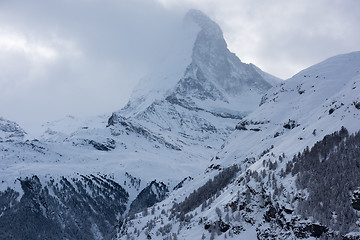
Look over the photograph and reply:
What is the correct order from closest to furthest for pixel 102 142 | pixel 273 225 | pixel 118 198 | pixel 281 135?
pixel 273 225 < pixel 281 135 < pixel 118 198 < pixel 102 142

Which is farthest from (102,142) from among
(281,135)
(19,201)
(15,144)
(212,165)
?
(281,135)

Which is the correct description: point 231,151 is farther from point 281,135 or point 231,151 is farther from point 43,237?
point 43,237

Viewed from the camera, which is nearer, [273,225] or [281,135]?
[273,225]

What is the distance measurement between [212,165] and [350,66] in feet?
88.7

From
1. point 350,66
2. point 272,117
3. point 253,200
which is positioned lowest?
point 253,200

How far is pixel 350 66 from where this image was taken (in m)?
59.0

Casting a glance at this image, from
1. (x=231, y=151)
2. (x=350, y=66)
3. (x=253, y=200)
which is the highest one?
(x=350, y=66)

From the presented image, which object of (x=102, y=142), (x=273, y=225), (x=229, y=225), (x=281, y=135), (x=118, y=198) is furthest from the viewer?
(x=102, y=142)

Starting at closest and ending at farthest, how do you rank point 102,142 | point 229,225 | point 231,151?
point 229,225
point 231,151
point 102,142

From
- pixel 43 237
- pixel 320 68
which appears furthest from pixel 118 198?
pixel 320 68

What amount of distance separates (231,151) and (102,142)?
392ft

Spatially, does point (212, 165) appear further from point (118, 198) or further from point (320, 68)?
point (118, 198)

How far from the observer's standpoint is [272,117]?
2194 inches

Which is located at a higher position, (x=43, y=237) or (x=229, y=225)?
(x=229, y=225)
